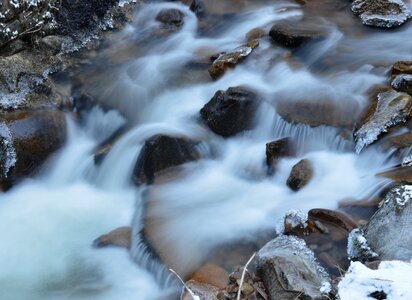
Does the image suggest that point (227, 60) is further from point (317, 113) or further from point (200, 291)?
point (200, 291)

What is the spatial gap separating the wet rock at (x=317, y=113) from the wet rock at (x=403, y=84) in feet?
1.89

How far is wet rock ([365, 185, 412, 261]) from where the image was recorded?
3.88 meters

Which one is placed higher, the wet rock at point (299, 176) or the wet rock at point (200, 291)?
the wet rock at point (200, 291)

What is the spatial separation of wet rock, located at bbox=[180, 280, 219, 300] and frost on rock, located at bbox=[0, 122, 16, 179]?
2927mm

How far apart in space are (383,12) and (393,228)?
5125 millimetres

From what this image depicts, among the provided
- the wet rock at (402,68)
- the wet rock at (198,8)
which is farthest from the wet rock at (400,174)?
the wet rock at (198,8)

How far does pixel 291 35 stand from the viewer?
24.9 ft

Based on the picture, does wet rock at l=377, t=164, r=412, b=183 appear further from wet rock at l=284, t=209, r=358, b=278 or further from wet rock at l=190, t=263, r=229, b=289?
wet rock at l=190, t=263, r=229, b=289

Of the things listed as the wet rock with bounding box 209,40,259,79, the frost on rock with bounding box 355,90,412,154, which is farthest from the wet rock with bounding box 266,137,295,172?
the wet rock with bounding box 209,40,259,79

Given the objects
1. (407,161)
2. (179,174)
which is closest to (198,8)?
(179,174)

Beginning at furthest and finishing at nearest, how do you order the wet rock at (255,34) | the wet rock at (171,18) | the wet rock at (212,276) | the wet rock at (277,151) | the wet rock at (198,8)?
the wet rock at (198,8), the wet rock at (171,18), the wet rock at (255,34), the wet rock at (277,151), the wet rock at (212,276)

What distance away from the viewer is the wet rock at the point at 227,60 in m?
7.32

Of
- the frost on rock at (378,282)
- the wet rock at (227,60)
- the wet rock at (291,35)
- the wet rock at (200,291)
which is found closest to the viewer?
the frost on rock at (378,282)

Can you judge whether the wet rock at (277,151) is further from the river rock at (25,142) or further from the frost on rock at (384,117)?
the river rock at (25,142)
